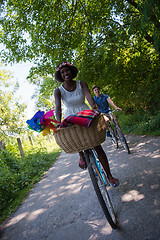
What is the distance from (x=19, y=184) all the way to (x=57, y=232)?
3.88 m

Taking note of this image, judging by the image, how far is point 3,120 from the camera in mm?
14031

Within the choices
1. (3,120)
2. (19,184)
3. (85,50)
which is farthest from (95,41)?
(3,120)

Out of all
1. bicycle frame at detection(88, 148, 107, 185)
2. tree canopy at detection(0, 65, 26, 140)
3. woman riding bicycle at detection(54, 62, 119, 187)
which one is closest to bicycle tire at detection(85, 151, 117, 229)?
bicycle frame at detection(88, 148, 107, 185)

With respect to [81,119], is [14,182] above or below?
below

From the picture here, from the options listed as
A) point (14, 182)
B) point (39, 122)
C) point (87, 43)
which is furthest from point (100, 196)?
point (87, 43)

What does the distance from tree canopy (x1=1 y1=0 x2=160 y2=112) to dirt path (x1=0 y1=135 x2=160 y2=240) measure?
13.2ft

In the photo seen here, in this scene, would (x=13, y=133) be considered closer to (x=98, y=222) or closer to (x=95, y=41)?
(x=95, y=41)

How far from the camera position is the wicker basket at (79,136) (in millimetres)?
2305

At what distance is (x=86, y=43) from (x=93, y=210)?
6022mm

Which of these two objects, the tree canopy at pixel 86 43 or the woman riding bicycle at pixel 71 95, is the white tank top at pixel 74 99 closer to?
the woman riding bicycle at pixel 71 95

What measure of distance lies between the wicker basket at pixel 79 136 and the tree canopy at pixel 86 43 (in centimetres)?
463

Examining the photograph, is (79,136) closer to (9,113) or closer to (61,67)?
(61,67)

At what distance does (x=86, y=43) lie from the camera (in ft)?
24.2

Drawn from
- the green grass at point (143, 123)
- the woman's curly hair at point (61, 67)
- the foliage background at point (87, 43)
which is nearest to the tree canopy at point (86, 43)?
the foliage background at point (87, 43)
